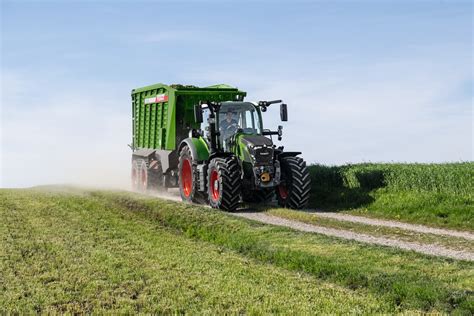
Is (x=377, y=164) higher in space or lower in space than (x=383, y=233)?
higher

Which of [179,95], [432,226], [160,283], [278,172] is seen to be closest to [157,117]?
[179,95]

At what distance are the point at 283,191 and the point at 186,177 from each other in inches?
151

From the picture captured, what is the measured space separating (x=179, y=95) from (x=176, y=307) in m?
15.4

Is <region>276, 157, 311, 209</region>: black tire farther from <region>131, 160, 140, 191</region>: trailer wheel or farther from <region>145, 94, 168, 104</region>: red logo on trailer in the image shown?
<region>131, 160, 140, 191</region>: trailer wheel

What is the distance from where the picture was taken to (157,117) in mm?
24984

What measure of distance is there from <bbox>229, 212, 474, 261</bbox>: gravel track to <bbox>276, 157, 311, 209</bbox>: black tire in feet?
4.77

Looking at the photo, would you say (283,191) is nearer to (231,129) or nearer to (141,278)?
(231,129)

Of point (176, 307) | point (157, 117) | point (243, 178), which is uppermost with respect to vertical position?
point (157, 117)

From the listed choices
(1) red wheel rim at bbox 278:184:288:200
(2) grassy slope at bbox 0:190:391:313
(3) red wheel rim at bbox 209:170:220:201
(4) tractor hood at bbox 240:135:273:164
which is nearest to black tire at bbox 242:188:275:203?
(1) red wheel rim at bbox 278:184:288:200

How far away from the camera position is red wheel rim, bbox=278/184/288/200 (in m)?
19.6

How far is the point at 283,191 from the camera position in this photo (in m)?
19.8

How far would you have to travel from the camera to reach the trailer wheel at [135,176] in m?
27.7

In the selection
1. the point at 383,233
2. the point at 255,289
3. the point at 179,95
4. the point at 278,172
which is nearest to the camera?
the point at 255,289

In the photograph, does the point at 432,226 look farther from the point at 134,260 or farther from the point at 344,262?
the point at 134,260
